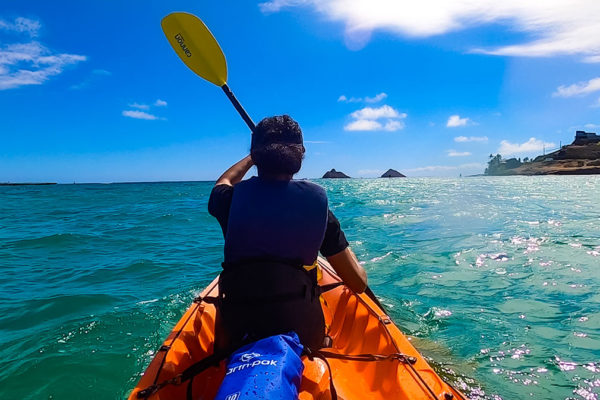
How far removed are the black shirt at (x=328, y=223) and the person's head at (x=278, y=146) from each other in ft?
1.06

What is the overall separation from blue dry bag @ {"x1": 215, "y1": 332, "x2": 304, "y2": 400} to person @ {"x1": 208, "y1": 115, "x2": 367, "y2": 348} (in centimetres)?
28

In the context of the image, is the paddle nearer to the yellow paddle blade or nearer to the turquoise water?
the yellow paddle blade

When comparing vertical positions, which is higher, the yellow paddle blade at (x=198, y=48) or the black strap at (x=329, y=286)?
the yellow paddle blade at (x=198, y=48)

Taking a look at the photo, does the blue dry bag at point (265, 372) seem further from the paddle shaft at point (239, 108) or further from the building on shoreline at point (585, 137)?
the building on shoreline at point (585, 137)

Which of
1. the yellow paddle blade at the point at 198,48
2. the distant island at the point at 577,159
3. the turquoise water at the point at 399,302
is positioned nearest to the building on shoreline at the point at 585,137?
the distant island at the point at 577,159

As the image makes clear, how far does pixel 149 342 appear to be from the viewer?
4.91m

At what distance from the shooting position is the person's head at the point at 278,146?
7.84 ft

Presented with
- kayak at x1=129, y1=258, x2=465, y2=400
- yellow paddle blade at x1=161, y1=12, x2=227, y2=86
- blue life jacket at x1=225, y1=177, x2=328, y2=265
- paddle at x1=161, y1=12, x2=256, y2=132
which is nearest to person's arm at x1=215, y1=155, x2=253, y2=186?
blue life jacket at x1=225, y1=177, x2=328, y2=265

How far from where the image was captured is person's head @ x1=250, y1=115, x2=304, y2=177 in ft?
7.84

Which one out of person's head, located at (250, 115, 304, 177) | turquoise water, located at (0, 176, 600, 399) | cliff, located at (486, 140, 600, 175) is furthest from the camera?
cliff, located at (486, 140, 600, 175)

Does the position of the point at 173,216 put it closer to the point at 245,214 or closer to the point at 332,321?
the point at 332,321

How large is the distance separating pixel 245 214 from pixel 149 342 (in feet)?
11.5

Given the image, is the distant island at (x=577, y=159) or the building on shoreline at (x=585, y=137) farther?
the building on shoreline at (x=585, y=137)

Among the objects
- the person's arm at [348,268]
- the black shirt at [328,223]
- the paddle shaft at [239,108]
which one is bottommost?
the person's arm at [348,268]
